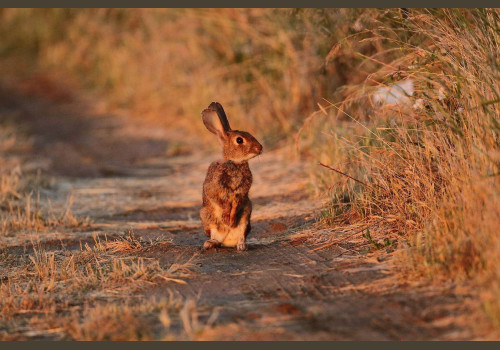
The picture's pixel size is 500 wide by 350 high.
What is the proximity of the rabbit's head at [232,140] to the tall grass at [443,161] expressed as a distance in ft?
2.62

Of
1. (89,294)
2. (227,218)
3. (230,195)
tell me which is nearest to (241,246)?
(227,218)

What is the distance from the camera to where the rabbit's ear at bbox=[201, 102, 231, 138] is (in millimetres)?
6152

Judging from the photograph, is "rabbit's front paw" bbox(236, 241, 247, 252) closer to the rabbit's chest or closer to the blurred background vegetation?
the rabbit's chest

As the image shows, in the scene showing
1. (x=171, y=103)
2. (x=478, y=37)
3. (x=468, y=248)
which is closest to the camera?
(x=468, y=248)

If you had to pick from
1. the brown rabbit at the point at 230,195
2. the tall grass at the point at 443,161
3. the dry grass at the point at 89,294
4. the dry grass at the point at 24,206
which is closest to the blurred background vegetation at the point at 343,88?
the tall grass at the point at 443,161

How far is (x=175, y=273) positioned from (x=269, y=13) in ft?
21.2

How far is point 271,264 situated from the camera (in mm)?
5410

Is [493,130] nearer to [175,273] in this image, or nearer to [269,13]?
[175,273]

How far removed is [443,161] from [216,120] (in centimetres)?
180

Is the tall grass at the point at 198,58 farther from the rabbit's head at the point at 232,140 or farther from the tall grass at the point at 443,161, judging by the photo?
the rabbit's head at the point at 232,140

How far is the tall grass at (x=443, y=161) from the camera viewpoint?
4.50m

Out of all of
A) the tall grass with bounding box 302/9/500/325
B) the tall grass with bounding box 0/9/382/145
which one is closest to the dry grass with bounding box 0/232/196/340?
the tall grass with bounding box 302/9/500/325

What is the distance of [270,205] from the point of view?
25.8 feet

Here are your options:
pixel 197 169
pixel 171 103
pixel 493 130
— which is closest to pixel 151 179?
pixel 197 169
